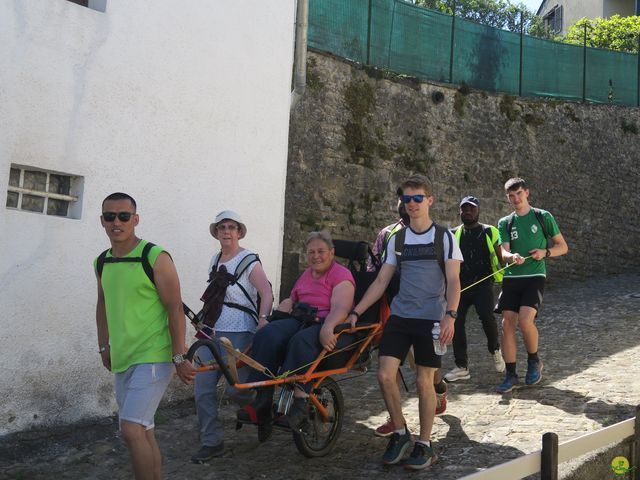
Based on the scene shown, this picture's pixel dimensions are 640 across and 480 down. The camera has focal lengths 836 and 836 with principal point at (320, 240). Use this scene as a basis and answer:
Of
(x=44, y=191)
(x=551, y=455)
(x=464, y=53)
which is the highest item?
(x=464, y=53)

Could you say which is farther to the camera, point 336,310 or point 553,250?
point 553,250

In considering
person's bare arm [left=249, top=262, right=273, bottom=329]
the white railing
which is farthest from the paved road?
person's bare arm [left=249, top=262, right=273, bottom=329]

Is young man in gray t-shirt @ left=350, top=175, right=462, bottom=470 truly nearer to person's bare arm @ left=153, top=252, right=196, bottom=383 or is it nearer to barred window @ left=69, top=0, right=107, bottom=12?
person's bare arm @ left=153, top=252, right=196, bottom=383

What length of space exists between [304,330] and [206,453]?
109 centimetres

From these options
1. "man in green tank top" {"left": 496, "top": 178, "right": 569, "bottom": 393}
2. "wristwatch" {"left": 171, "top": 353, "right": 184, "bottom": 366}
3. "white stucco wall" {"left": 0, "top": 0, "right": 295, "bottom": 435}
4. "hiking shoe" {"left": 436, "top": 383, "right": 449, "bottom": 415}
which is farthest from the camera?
"man in green tank top" {"left": 496, "top": 178, "right": 569, "bottom": 393}

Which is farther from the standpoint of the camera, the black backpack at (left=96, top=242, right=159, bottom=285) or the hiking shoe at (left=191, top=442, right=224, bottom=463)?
the hiking shoe at (left=191, top=442, right=224, bottom=463)

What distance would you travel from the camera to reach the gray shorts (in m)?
4.33

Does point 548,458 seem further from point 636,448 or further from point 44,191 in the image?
point 44,191

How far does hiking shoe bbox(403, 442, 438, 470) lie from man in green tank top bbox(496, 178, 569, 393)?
6.52 feet

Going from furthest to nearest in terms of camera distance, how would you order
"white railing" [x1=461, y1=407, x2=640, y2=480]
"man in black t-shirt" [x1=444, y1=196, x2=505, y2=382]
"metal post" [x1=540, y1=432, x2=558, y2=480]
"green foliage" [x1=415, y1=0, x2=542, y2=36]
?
"green foliage" [x1=415, y1=0, x2=542, y2=36]
"man in black t-shirt" [x1=444, y1=196, x2=505, y2=382]
"metal post" [x1=540, y1=432, x2=558, y2=480]
"white railing" [x1=461, y1=407, x2=640, y2=480]

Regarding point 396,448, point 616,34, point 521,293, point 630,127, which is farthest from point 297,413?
point 616,34

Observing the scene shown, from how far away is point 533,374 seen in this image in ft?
23.4

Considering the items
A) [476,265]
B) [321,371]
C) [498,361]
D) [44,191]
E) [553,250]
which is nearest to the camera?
[321,371]

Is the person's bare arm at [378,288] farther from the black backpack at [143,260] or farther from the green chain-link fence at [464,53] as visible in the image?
the green chain-link fence at [464,53]
